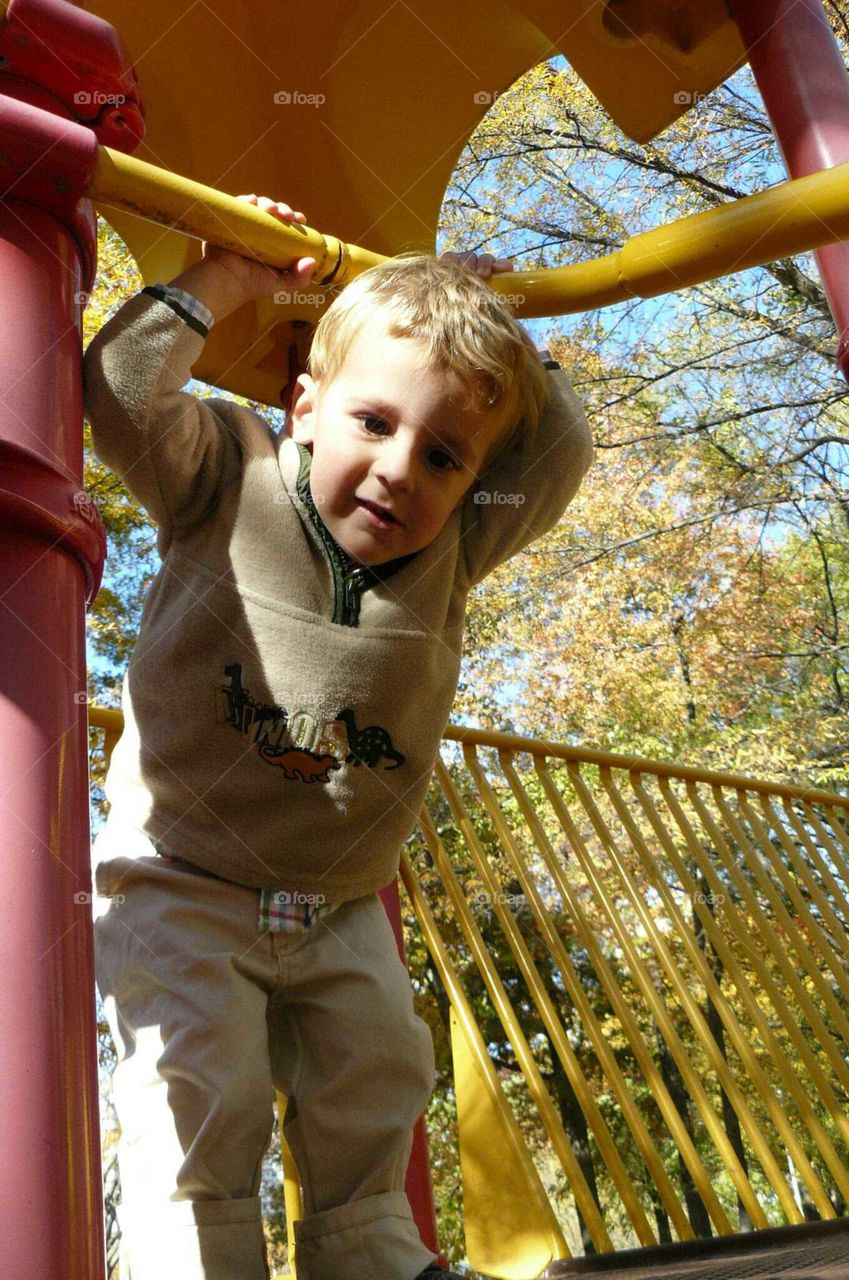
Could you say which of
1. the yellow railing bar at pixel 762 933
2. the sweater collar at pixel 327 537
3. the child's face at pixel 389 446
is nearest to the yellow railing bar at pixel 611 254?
the child's face at pixel 389 446

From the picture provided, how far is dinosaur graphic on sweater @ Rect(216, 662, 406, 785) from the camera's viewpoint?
130 centimetres

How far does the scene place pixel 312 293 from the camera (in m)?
1.89

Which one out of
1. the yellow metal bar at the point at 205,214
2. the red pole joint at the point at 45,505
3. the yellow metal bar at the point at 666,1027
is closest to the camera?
the red pole joint at the point at 45,505

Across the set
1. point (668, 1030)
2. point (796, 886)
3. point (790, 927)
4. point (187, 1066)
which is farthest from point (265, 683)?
point (796, 886)

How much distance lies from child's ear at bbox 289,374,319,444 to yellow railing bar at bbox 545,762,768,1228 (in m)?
1.17

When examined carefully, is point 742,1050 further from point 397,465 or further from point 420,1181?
point 397,465

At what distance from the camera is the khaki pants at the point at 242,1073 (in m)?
1.14

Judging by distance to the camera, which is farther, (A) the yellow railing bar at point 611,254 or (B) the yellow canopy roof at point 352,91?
(B) the yellow canopy roof at point 352,91

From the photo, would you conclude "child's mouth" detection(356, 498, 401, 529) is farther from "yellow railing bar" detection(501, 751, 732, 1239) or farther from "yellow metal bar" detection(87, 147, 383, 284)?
"yellow railing bar" detection(501, 751, 732, 1239)

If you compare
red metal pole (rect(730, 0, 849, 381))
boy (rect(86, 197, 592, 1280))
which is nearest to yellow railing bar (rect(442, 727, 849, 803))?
boy (rect(86, 197, 592, 1280))

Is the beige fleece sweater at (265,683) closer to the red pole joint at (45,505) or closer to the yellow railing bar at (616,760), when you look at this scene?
the red pole joint at (45,505)

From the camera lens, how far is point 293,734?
4.32ft

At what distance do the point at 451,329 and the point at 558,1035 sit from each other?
1445 mm

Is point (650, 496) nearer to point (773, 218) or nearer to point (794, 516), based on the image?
point (794, 516)
